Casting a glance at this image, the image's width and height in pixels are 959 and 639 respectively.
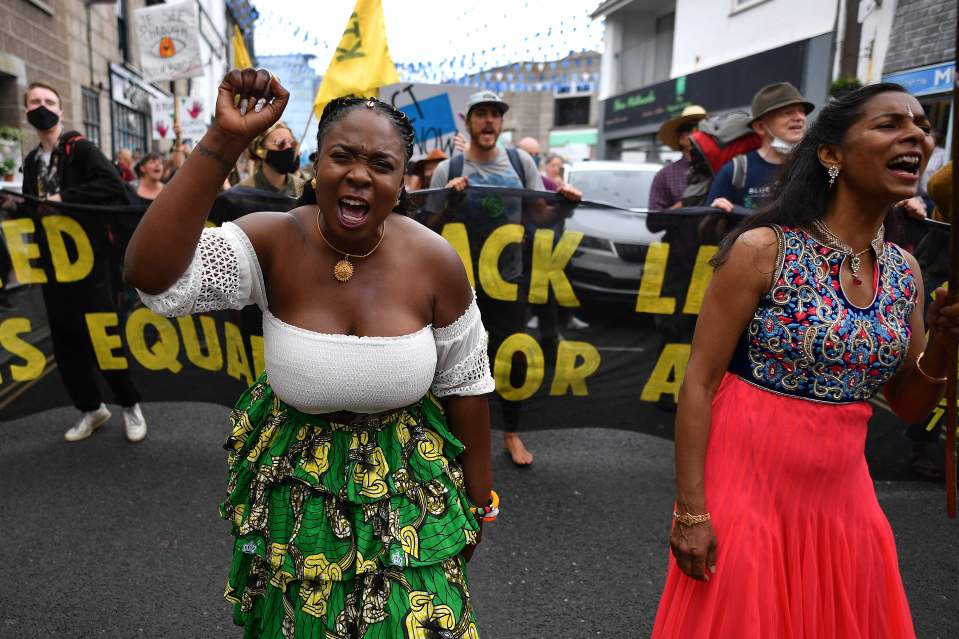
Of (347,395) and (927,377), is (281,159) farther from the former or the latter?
(927,377)

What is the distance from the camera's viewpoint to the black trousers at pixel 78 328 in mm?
4375

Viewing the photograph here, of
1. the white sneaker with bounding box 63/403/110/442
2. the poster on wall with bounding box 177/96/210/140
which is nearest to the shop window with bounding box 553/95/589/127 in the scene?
the poster on wall with bounding box 177/96/210/140

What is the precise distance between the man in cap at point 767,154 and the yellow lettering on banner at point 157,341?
3.25 metres

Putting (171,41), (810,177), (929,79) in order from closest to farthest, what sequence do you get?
(810,177) < (171,41) < (929,79)

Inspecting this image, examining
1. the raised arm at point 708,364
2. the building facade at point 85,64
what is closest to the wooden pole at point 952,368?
the raised arm at point 708,364

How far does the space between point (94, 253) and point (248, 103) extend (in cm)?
336

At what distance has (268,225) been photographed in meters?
1.77

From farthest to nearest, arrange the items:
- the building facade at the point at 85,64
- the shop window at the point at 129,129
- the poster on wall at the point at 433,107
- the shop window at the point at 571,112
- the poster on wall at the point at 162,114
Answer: the shop window at the point at 571,112
the shop window at the point at 129,129
the poster on wall at the point at 162,114
the building facade at the point at 85,64
the poster on wall at the point at 433,107

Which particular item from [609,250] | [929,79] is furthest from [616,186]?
[929,79]

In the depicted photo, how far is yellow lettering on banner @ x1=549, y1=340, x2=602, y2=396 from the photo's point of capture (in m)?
4.38

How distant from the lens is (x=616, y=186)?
28.5ft

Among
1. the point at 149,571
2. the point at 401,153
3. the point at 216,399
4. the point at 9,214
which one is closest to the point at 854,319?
the point at 401,153

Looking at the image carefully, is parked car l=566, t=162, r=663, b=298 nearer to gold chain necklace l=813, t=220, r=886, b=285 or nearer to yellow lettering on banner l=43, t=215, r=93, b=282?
gold chain necklace l=813, t=220, r=886, b=285

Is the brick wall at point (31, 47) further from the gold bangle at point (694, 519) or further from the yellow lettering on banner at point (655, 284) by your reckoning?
the gold bangle at point (694, 519)
